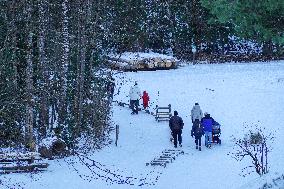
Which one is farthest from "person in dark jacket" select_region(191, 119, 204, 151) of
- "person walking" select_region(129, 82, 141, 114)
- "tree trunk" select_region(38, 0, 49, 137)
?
"person walking" select_region(129, 82, 141, 114)

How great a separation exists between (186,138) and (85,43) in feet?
16.9

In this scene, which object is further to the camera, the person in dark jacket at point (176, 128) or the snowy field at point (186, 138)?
the person in dark jacket at point (176, 128)

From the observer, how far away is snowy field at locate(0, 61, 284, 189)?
53.5 feet

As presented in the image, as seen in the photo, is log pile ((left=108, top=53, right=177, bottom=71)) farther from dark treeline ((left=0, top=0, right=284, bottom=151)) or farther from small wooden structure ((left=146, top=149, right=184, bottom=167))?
small wooden structure ((left=146, top=149, right=184, bottom=167))

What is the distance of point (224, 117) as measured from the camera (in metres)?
23.6

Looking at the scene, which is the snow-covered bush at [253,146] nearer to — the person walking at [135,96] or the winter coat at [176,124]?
the winter coat at [176,124]

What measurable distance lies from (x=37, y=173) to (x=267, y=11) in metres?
19.9

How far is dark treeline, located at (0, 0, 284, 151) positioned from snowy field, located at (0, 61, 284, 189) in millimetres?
1570

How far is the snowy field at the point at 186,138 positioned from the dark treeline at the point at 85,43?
61.8 inches

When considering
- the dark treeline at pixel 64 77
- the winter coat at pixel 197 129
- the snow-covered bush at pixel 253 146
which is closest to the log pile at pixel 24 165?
the dark treeline at pixel 64 77

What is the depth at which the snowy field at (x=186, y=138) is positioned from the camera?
53.5ft

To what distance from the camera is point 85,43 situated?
21219 mm

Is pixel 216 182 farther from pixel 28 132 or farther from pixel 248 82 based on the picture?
pixel 248 82

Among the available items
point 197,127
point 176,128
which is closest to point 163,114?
point 176,128
